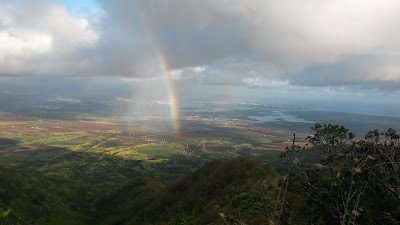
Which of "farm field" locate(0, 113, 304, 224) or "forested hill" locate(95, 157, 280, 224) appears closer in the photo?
"forested hill" locate(95, 157, 280, 224)

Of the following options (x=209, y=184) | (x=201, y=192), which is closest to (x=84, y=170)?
(x=209, y=184)

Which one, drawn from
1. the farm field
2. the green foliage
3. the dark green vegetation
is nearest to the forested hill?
the dark green vegetation

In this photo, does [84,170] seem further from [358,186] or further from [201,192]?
[358,186]

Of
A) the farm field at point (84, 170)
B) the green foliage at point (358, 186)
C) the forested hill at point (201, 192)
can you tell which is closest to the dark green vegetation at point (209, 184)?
the green foliage at point (358, 186)

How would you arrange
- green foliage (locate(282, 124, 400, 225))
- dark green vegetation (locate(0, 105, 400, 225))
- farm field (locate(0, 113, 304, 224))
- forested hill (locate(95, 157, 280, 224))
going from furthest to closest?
farm field (locate(0, 113, 304, 224))
forested hill (locate(95, 157, 280, 224))
dark green vegetation (locate(0, 105, 400, 225))
green foliage (locate(282, 124, 400, 225))

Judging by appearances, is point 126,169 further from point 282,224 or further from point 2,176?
point 282,224

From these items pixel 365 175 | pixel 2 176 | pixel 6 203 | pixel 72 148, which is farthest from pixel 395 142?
pixel 72 148

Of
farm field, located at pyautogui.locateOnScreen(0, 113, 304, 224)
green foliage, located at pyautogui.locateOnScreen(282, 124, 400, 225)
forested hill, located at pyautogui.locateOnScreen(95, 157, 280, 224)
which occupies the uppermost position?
green foliage, located at pyautogui.locateOnScreen(282, 124, 400, 225)

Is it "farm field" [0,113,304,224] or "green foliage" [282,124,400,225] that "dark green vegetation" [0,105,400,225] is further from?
"farm field" [0,113,304,224]
